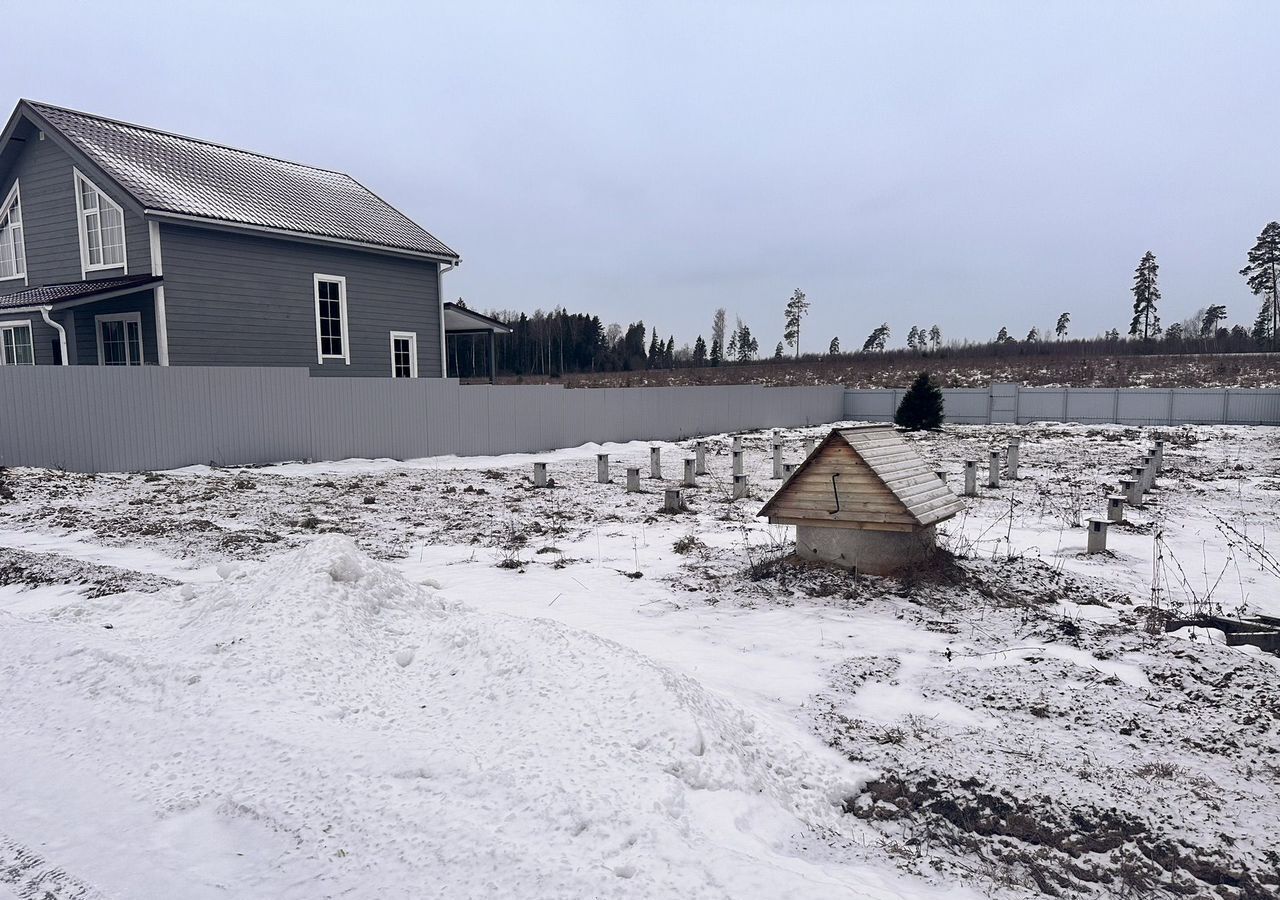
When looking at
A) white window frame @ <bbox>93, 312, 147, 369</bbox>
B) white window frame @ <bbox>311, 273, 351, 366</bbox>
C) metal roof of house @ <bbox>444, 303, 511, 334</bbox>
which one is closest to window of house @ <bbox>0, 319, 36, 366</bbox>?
white window frame @ <bbox>93, 312, 147, 369</bbox>

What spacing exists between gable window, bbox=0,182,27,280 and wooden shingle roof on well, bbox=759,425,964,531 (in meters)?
22.7

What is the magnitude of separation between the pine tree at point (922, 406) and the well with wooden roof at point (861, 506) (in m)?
23.0

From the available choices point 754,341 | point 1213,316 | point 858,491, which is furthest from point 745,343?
point 858,491

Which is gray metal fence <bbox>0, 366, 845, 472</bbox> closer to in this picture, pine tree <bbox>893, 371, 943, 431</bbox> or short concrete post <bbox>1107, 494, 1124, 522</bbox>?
pine tree <bbox>893, 371, 943, 431</bbox>

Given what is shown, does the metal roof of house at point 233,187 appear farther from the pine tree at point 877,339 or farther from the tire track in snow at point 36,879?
the pine tree at point 877,339

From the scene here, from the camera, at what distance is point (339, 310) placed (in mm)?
21125

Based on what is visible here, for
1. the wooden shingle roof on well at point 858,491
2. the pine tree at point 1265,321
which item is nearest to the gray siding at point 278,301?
the wooden shingle roof on well at point 858,491

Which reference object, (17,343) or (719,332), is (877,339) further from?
(17,343)

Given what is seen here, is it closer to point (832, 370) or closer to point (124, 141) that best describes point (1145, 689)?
point (124, 141)

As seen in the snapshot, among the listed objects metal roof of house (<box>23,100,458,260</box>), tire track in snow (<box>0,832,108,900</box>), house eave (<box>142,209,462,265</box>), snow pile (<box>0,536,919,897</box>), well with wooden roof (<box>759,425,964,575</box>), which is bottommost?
tire track in snow (<box>0,832,108,900</box>)

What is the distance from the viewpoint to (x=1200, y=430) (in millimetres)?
28469

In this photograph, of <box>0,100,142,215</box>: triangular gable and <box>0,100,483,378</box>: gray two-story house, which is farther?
<box>0,100,483,378</box>: gray two-story house

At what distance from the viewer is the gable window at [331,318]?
20578mm

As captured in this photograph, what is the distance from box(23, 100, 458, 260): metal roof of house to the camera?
17.8 m
